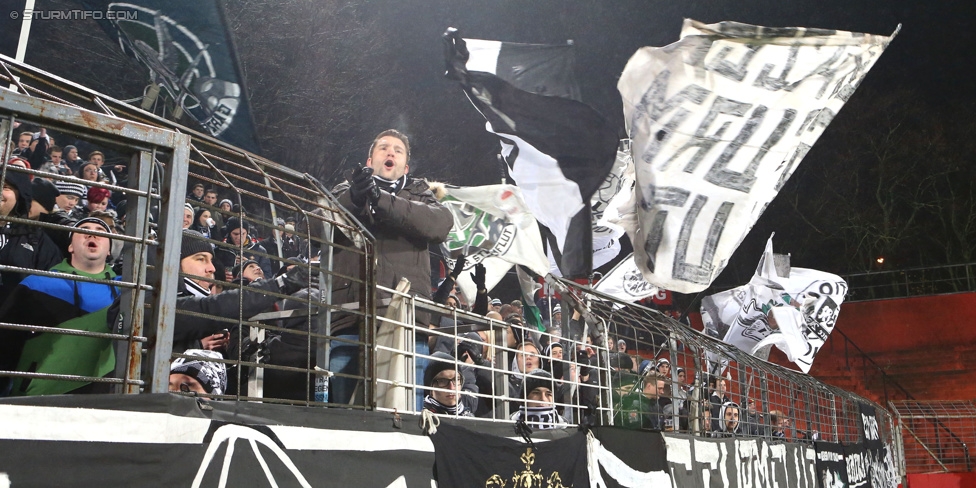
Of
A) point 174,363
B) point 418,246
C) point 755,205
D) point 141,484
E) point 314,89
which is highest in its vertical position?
point 314,89

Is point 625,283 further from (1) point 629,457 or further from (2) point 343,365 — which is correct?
(2) point 343,365

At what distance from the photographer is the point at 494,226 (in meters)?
6.21

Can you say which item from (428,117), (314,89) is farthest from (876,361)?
(314,89)

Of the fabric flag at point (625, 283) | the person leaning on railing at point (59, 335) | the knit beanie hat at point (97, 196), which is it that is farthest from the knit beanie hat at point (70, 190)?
the fabric flag at point (625, 283)

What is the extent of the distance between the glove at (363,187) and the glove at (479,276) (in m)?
4.82

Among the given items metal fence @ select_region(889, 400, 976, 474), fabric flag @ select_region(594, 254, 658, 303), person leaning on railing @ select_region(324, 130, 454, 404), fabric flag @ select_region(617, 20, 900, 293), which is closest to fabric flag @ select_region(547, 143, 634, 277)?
fabric flag @ select_region(594, 254, 658, 303)

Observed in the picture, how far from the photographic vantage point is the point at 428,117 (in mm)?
22062

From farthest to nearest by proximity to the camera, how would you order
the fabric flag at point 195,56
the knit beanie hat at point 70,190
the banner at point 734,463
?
the fabric flag at point 195,56
the knit beanie hat at point 70,190
the banner at point 734,463

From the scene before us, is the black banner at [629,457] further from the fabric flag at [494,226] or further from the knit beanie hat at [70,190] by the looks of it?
the knit beanie hat at [70,190]

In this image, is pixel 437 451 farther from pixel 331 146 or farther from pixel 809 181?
pixel 809 181

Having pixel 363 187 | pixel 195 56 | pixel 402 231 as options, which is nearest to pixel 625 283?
pixel 195 56

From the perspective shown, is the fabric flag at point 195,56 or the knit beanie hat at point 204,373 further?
the fabric flag at point 195,56

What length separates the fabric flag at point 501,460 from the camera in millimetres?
3312

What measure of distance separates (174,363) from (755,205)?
3412mm
